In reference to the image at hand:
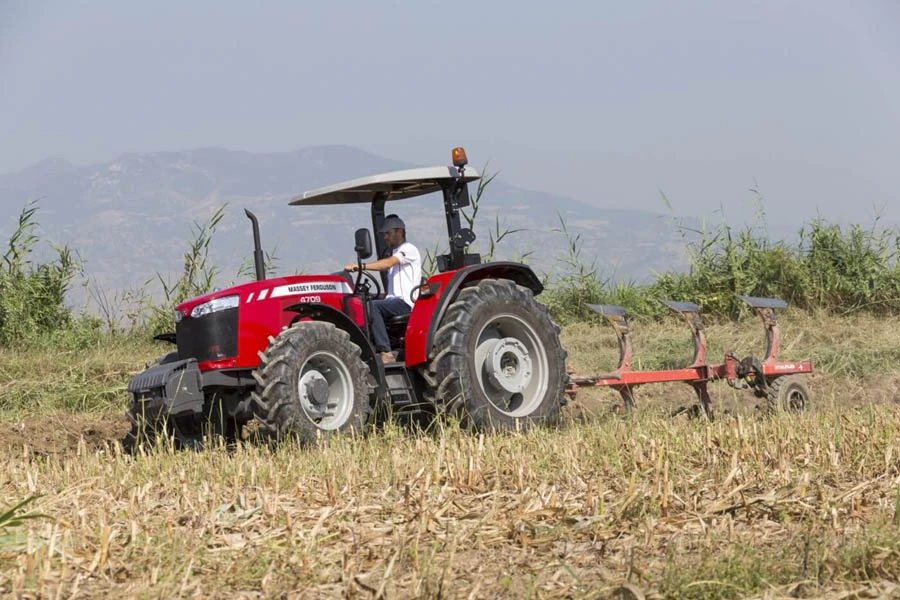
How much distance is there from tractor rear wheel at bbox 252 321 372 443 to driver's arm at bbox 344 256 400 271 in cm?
45

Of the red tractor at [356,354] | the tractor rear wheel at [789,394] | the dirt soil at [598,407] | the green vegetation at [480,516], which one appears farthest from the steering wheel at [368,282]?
the tractor rear wheel at [789,394]

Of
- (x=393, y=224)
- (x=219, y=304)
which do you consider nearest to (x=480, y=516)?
(x=219, y=304)

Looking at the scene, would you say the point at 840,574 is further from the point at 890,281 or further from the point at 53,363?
the point at 890,281

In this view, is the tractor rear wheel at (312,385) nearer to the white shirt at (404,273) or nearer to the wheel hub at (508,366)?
the white shirt at (404,273)

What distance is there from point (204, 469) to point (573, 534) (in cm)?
224

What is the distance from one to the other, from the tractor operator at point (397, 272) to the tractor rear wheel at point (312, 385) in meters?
0.50

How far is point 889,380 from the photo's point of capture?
9805mm

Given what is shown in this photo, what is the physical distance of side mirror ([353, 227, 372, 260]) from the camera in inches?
261

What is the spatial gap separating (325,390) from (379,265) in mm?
1025

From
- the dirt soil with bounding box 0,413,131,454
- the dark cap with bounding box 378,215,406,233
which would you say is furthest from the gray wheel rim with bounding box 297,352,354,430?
the dirt soil with bounding box 0,413,131,454

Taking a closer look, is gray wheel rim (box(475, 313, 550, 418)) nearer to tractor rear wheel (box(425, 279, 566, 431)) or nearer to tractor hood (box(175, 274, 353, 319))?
tractor rear wheel (box(425, 279, 566, 431))

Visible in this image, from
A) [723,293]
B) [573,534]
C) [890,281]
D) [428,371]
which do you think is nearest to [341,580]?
[573,534]

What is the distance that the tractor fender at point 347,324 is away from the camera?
6.86 metres

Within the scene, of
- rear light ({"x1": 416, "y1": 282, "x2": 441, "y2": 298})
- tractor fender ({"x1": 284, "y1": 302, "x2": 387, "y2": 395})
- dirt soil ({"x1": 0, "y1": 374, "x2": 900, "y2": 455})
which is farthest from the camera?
dirt soil ({"x1": 0, "y1": 374, "x2": 900, "y2": 455})
